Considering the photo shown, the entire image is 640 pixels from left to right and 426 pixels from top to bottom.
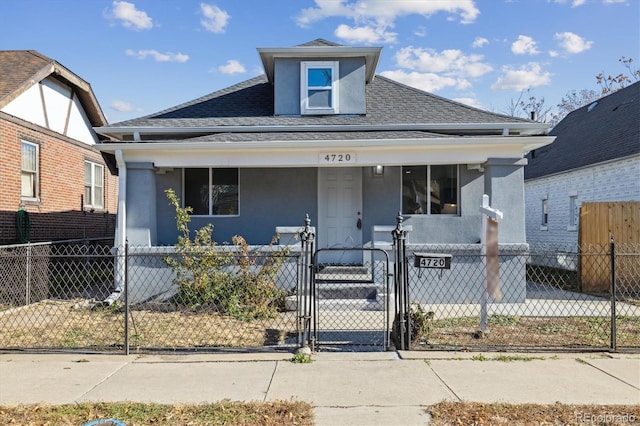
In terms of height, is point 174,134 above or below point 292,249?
above

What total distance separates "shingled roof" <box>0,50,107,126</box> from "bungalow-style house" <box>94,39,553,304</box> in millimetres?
3404

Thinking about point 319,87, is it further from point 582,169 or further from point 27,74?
point 582,169

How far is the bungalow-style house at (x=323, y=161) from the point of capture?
997cm

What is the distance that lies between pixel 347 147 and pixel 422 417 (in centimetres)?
647

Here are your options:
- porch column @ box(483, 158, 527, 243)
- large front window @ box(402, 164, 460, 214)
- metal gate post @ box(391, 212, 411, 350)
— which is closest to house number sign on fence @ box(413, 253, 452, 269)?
metal gate post @ box(391, 212, 411, 350)

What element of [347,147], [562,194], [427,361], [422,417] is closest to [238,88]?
[347,147]

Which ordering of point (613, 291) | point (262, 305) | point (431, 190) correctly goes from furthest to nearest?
point (431, 190) → point (262, 305) → point (613, 291)

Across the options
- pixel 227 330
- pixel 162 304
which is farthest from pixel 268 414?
pixel 162 304

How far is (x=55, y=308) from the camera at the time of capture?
9242 mm

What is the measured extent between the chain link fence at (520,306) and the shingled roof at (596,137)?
15.6 feet

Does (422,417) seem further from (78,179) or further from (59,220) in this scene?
(78,179)

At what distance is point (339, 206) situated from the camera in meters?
11.4

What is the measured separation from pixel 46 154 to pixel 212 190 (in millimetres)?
5832

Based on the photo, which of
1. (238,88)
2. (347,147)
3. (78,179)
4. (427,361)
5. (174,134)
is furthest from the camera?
(78,179)
